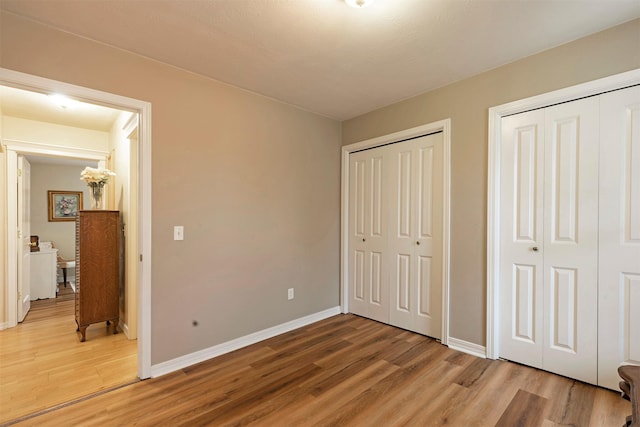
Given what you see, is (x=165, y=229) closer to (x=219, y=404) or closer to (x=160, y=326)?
(x=160, y=326)

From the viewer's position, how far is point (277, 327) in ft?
10.2

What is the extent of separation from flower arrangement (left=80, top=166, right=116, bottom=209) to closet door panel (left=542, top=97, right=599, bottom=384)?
444cm

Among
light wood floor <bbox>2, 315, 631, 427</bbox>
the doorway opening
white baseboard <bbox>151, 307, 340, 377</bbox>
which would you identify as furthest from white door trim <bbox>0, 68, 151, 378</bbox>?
light wood floor <bbox>2, 315, 631, 427</bbox>

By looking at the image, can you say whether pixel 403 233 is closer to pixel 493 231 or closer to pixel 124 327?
pixel 493 231

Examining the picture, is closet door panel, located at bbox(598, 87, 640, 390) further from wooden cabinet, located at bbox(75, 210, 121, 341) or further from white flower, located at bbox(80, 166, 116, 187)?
white flower, located at bbox(80, 166, 116, 187)

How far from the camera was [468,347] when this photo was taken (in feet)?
8.65

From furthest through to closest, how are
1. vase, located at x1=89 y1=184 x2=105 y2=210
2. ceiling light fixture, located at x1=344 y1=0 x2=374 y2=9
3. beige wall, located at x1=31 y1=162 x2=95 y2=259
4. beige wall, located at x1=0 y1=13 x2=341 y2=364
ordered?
beige wall, located at x1=31 y1=162 x2=95 y2=259 < vase, located at x1=89 y1=184 x2=105 y2=210 < beige wall, located at x1=0 y1=13 x2=341 y2=364 < ceiling light fixture, located at x1=344 y1=0 x2=374 y2=9

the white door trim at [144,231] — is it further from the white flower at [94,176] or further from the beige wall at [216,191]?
the white flower at [94,176]

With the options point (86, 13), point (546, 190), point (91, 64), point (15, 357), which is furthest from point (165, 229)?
point (546, 190)

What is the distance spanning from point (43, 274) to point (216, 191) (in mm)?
4056

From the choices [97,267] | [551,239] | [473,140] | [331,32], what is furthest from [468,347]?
[97,267]

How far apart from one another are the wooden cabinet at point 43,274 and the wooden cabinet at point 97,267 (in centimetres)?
218

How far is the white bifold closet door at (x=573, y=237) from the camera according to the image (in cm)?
197

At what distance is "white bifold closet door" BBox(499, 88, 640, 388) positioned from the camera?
1966 mm
